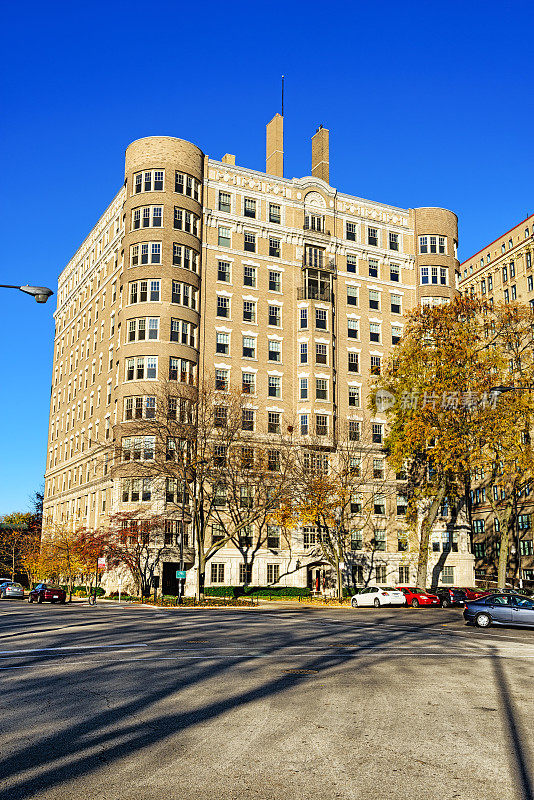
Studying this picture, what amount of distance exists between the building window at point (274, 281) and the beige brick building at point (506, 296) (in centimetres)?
2184

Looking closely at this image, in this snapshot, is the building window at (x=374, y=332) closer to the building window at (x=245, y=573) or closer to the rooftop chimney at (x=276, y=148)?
the rooftop chimney at (x=276, y=148)

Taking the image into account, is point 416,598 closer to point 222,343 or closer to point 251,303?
point 222,343

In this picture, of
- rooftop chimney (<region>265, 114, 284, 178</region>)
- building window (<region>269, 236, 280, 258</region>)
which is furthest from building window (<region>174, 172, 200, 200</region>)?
rooftop chimney (<region>265, 114, 284, 178</region>)

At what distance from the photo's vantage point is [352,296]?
229ft

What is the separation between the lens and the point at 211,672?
1633 centimetres

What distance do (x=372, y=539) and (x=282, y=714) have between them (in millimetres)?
54428

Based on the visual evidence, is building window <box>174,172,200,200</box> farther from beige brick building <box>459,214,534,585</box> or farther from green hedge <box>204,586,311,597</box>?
green hedge <box>204,586,311,597</box>

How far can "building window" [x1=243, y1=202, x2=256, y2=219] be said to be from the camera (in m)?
66.6

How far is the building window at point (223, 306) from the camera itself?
63153mm

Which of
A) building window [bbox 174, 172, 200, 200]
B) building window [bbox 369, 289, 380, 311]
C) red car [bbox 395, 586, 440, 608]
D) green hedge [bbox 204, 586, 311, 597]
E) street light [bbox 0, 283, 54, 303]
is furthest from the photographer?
building window [bbox 369, 289, 380, 311]

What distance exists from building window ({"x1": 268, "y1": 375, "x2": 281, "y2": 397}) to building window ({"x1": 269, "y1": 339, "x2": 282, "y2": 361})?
173cm

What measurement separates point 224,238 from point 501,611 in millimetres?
42729

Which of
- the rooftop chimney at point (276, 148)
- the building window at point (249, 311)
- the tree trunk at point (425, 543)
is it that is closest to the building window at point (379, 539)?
the tree trunk at point (425, 543)

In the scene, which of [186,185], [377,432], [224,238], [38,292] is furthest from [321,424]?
[38,292]
